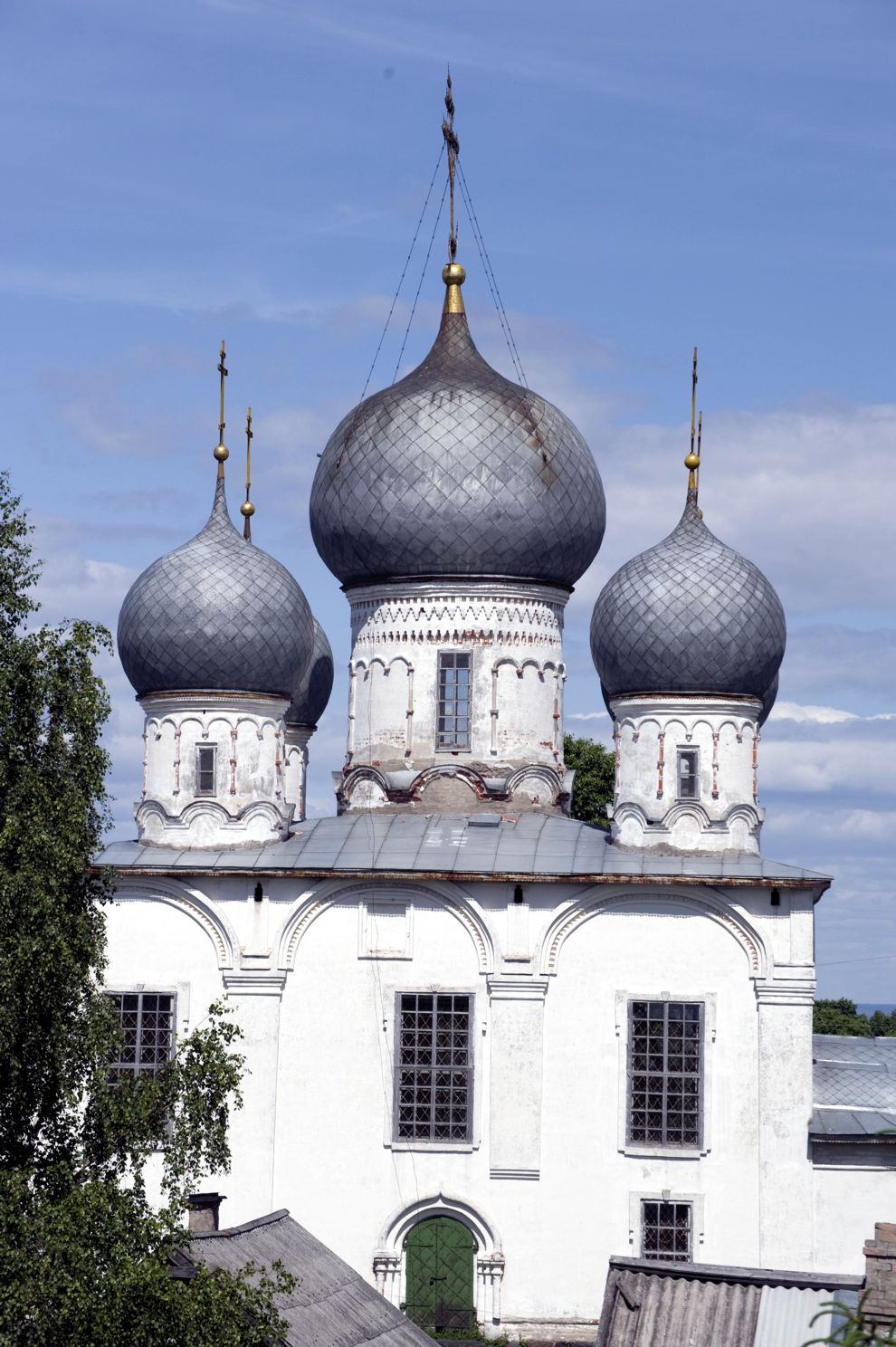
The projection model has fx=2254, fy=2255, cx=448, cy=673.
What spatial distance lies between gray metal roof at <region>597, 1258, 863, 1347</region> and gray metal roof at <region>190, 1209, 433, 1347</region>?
6.02ft

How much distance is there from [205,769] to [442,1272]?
548 cm

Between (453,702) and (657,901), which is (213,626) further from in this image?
(657,901)

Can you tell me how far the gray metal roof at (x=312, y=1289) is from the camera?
Answer: 50.5ft

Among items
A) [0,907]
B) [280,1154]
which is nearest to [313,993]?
[280,1154]

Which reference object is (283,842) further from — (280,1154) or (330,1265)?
(330,1265)

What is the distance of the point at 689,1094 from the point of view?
21203 mm

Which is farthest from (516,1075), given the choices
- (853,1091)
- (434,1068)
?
(853,1091)

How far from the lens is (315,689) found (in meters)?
27.2

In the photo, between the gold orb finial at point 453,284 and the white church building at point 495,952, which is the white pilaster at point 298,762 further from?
the gold orb finial at point 453,284

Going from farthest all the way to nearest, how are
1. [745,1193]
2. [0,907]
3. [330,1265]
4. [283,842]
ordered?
[283,842]
[745,1193]
[330,1265]
[0,907]

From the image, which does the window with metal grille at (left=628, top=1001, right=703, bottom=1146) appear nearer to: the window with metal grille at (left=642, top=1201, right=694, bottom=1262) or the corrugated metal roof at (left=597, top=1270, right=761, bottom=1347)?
the window with metal grille at (left=642, top=1201, right=694, bottom=1262)

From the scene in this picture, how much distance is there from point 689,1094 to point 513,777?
403 centimetres

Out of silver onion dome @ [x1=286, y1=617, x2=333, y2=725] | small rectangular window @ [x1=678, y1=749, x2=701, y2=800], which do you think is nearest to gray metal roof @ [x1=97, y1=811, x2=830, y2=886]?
small rectangular window @ [x1=678, y1=749, x2=701, y2=800]

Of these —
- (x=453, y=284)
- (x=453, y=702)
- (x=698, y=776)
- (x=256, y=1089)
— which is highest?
(x=453, y=284)
